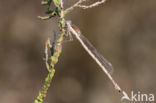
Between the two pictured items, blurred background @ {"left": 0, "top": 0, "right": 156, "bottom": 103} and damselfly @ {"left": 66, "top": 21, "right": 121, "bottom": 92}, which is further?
blurred background @ {"left": 0, "top": 0, "right": 156, "bottom": 103}

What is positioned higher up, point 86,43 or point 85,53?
point 86,43

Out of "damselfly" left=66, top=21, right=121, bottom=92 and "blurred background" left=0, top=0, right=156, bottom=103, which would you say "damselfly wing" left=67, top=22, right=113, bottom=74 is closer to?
"damselfly" left=66, top=21, right=121, bottom=92

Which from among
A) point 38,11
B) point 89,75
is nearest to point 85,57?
point 89,75

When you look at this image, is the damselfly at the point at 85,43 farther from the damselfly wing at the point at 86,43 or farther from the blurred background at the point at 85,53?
the blurred background at the point at 85,53

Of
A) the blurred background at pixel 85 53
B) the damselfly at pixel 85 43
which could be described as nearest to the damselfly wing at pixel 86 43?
the damselfly at pixel 85 43

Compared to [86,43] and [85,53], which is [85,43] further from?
[85,53]

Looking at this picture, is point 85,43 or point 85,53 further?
point 85,53

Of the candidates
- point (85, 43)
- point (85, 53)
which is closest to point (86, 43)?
point (85, 43)

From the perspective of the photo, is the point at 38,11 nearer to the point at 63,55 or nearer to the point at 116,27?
the point at 63,55

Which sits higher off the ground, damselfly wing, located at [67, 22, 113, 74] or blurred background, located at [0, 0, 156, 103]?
damselfly wing, located at [67, 22, 113, 74]

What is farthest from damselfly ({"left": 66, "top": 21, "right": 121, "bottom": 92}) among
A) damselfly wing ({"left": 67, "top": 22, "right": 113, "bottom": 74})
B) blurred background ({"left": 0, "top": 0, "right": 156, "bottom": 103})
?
blurred background ({"left": 0, "top": 0, "right": 156, "bottom": 103})
